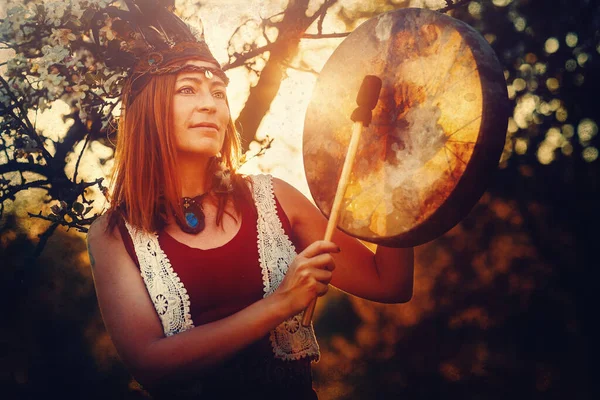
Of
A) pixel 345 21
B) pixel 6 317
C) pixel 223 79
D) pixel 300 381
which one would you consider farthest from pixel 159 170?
pixel 6 317

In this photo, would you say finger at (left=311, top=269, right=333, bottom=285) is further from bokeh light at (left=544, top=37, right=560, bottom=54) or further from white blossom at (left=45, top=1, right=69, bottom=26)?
bokeh light at (left=544, top=37, right=560, bottom=54)

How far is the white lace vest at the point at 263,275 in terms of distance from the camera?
62.7 inches

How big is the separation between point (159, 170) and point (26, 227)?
2.45 metres

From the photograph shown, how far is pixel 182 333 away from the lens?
4.85ft

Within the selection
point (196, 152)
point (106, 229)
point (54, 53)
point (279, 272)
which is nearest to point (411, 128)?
point (279, 272)

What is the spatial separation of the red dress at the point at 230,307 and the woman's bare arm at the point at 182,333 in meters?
0.11

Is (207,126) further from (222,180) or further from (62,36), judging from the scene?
(62,36)

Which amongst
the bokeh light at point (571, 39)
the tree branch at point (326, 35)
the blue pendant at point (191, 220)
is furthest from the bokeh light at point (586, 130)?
the blue pendant at point (191, 220)

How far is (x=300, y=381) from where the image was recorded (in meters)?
1.76

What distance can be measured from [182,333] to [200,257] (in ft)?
1.05

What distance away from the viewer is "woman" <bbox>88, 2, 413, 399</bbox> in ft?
4.84

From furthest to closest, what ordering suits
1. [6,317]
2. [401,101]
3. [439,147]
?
[6,317] → [401,101] → [439,147]

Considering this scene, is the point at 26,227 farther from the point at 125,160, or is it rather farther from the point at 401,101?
the point at 401,101

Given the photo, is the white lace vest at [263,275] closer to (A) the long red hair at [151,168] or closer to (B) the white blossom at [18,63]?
(A) the long red hair at [151,168]
